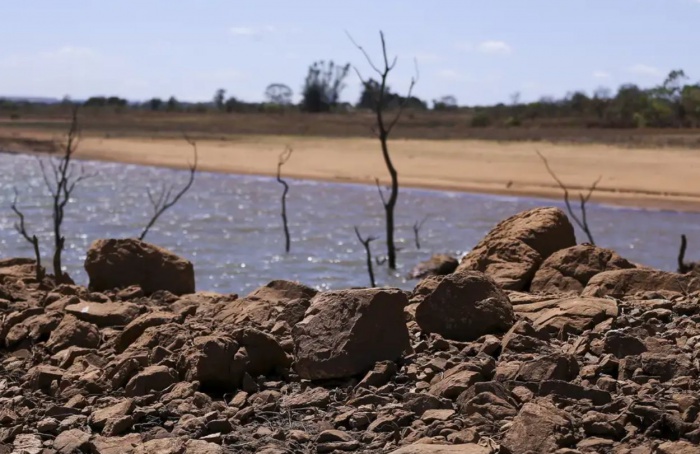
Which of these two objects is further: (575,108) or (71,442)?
(575,108)

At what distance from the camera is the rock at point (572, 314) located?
5629 millimetres

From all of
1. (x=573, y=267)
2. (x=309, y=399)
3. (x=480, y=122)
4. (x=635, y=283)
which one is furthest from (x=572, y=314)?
(x=480, y=122)

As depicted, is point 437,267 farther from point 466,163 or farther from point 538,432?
point 466,163

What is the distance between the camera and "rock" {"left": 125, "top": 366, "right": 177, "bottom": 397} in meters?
5.22

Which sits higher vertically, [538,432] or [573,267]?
[573,267]

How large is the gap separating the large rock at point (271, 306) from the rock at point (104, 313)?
2.16ft

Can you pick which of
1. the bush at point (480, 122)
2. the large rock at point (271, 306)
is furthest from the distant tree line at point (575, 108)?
the large rock at point (271, 306)

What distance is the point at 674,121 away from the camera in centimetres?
4547

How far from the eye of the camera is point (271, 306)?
6438 mm

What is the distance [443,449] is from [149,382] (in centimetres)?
181

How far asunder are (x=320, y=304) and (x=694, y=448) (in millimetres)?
2085

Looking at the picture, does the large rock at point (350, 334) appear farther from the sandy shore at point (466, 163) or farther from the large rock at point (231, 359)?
the sandy shore at point (466, 163)

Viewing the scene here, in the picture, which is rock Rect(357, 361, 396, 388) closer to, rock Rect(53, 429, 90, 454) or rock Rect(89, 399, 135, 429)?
rock Rect(89, 399, 135, 429)

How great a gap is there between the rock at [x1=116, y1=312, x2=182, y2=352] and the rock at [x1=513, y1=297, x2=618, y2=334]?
2.10 metres
